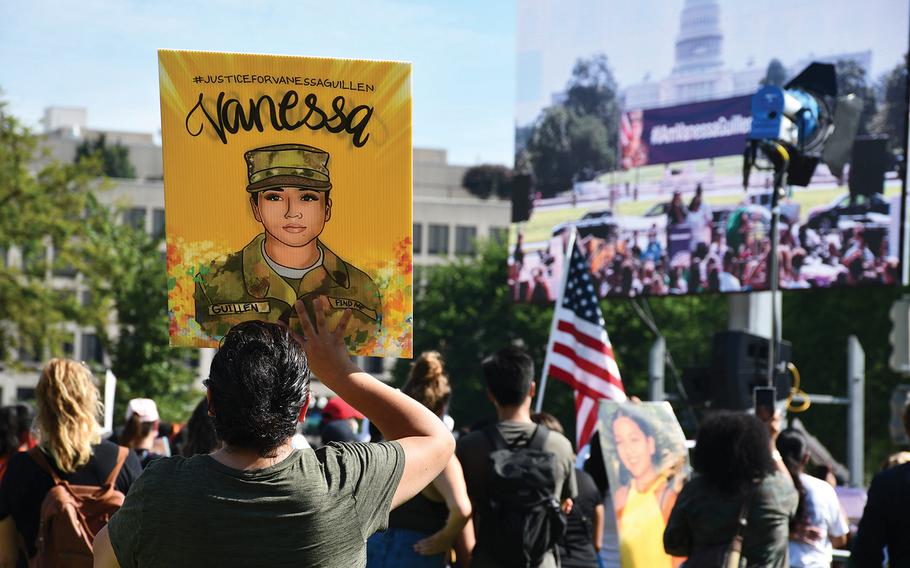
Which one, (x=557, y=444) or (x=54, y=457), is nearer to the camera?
(x=54, y=457)

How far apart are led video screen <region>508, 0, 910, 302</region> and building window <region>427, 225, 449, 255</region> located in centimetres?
6477

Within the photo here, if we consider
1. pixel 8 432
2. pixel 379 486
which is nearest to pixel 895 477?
pixel 379 486

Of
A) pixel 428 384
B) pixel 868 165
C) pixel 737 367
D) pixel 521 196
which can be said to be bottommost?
pixel 737 367

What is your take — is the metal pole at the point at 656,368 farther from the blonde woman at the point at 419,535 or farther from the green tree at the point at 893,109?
the blonde woman at the point at 419,535

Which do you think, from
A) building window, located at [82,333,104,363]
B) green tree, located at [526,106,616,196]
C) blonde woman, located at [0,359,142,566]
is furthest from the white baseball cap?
building window, located at [82,333,104,363]

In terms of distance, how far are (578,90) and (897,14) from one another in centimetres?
568

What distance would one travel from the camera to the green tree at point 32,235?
33031 mm

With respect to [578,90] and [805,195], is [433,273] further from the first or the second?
[805,195]

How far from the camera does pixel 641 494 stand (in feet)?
21.2

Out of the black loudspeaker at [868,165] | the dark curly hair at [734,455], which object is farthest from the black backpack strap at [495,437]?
the black loudspeaker at [868,165]

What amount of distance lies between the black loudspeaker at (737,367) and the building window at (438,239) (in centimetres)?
7500

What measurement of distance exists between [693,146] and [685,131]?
370 millimetres

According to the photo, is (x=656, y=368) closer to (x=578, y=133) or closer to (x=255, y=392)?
(x=578, y=133)

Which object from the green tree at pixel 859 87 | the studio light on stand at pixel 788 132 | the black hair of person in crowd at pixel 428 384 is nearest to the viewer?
the black hair of person in crowd at pixel 428 384
